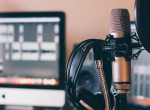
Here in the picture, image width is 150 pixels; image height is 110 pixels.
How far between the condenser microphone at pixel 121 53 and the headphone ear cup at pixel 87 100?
2.3 inches

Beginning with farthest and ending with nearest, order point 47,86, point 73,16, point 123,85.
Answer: point 73,16, point 47,86, point 123,85

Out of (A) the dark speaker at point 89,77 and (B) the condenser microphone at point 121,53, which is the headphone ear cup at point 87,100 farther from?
(A) the dark speaker at point 89,77

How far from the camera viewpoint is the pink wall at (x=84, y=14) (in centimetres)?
122

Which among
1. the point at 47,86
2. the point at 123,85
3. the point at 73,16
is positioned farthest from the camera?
the point at 73,16

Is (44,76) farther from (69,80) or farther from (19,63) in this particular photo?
(69,80)

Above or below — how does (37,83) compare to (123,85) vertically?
below

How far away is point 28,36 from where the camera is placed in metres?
1.01

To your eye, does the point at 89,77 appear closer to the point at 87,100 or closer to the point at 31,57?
the point at 31,57

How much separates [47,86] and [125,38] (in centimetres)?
50

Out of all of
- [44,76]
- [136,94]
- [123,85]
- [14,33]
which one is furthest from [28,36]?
[123,85]

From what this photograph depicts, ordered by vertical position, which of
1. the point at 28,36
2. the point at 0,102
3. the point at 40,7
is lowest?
the point at 0,102

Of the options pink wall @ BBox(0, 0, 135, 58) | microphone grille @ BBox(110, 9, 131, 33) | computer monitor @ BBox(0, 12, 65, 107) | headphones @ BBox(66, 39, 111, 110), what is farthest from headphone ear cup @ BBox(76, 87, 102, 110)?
pink wall @ BBox(0, 0, 135, 58)

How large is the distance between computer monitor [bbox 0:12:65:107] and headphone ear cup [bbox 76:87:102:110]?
384mm

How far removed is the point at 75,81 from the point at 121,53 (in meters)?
0.11
